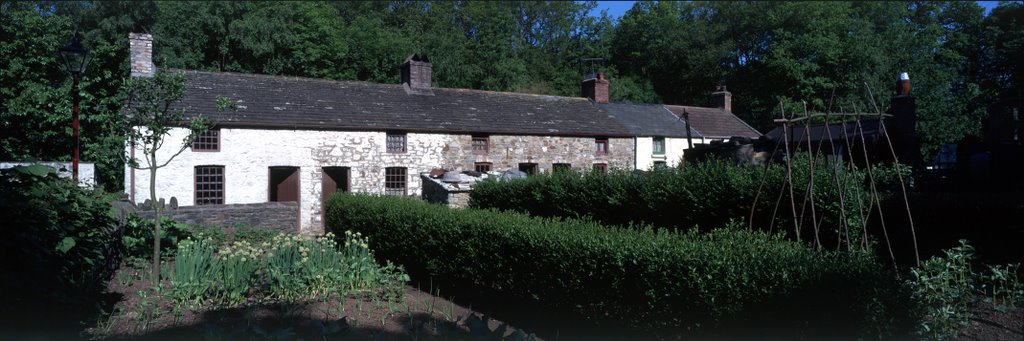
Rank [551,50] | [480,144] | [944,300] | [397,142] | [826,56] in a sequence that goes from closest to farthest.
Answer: [944,300], [397,142], [480,144], [826,56], [551,50]

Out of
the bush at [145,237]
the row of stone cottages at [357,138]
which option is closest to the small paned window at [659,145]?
the row of stone cottages at [357,138]

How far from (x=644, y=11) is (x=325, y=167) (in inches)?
1458

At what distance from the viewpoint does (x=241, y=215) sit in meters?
15.1

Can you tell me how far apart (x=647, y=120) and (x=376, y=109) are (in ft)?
43.6

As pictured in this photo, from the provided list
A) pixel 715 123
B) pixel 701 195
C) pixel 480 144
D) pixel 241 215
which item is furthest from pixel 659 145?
pixel 701 195

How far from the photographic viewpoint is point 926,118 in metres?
36.1

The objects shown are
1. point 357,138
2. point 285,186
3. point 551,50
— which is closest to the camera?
point 285,186

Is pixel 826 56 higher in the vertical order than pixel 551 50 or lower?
lower

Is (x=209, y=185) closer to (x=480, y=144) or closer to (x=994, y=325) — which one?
(x=480, y=144)

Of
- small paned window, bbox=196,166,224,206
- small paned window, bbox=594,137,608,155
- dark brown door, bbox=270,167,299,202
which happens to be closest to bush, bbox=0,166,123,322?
small paned window, bbox=196,166,224,206

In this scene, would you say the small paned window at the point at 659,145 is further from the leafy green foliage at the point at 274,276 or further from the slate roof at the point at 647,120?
A: the leafy green foliage at the point at 274,276

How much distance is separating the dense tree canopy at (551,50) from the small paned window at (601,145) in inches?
321

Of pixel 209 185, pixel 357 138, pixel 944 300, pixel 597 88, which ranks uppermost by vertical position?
pixel 597 88

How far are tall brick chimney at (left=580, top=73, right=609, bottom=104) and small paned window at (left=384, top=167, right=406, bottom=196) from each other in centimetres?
1182
